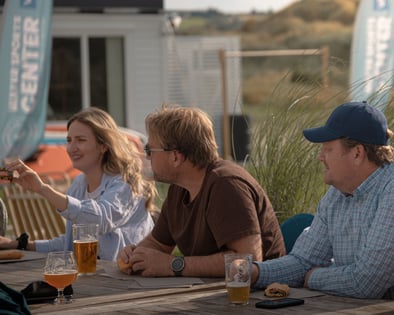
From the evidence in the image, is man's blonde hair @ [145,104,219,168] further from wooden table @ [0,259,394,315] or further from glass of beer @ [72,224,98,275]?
wooden table @ [0,259,394,315]

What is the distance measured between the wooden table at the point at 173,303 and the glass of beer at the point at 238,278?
0.03 metres

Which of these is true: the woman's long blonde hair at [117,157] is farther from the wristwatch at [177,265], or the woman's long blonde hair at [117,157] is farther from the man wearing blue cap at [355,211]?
the man wearing blue cap at [355,211]

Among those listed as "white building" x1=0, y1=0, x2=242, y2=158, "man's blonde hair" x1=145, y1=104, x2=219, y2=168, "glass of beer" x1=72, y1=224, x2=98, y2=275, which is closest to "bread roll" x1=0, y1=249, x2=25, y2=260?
"glass of beer" x1=72, y1=224, x2=98, y2=275

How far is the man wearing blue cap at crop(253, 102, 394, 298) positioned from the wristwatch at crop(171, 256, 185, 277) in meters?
0.33

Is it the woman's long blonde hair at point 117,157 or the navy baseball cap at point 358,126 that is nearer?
the navy baseball cap at point 358,126

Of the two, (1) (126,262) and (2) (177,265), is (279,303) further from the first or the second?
(1) (126,262)

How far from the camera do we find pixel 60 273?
3369 millimetres

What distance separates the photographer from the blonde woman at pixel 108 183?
4.89 metres

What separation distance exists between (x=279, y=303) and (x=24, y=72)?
9.40 m

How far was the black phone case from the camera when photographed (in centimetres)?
307

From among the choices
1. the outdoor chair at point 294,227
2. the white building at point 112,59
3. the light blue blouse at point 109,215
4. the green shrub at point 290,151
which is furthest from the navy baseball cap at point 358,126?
the white building at point 112,59

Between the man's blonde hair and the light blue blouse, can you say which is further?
the light blue blouse

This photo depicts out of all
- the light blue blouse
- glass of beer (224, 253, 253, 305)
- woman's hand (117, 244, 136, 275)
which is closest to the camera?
glass of beer (224, 253, 253, 305)

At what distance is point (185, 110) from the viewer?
13.2ft
